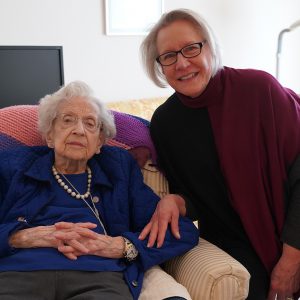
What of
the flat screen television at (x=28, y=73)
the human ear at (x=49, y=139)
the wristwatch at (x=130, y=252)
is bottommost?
the wristwatch at (x=130, y=252)

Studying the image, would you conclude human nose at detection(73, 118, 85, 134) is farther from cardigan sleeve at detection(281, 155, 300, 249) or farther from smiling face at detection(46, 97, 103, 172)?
cardigan sleeve at detection(281, 155, 300, 249)

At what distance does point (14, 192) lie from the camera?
1.28 meters

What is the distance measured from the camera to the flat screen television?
5.54 feet

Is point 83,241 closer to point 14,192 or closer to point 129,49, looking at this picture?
point 14,192

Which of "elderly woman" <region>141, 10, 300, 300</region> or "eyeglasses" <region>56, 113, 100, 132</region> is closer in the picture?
Answer: "elderly woman" <region>141, 10, 300, 300</region>

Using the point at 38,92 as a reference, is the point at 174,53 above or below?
above

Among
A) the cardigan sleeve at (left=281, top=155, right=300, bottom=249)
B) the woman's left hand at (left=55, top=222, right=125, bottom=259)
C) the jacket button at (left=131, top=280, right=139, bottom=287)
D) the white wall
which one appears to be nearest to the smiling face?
the woman's left hand at (left=55, top=222, right=125, bottom=259)

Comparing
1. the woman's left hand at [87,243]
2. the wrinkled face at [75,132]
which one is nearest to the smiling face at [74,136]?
the wrinkled face at [75,132]

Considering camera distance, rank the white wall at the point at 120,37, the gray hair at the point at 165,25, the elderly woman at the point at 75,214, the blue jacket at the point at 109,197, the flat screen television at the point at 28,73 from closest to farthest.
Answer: the elderly woman at the point at 75,214
the blue jacket at the point at 109,197
the gray hair at the point at 165,25
the flat screen television at the point at 28,73
the white wall at the point at 120,37

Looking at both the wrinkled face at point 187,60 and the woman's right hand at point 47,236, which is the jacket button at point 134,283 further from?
the wrinkled face at point 187,60

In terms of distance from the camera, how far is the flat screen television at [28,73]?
169cm

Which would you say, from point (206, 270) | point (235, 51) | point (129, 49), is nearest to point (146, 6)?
point (129, 49)

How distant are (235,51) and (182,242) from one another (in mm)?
2629

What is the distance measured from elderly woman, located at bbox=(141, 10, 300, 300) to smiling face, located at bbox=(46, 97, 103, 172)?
1.04 ft
